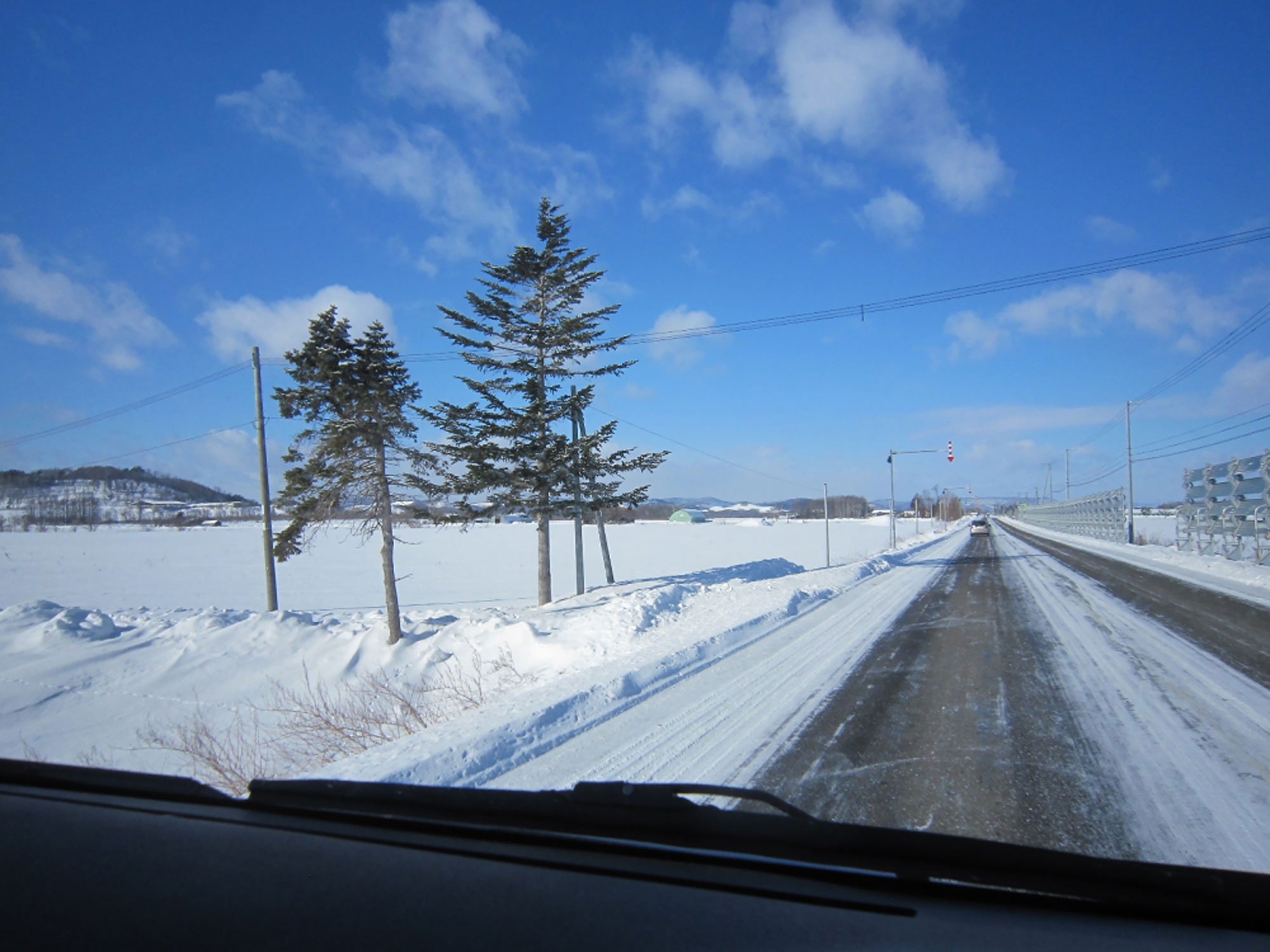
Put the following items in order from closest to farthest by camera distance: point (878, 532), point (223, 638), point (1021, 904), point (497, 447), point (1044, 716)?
point (1021, 904), point (1044, 716), point (223, 638), point (497, 447), point (878, 532)

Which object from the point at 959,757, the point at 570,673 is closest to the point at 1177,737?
the point at 959,757

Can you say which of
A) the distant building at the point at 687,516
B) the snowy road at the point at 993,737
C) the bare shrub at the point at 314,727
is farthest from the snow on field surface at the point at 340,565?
the distant building at the point at 687,516

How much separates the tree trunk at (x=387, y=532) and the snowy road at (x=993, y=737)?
11.7 meters

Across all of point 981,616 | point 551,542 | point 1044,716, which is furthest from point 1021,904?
point 551,542

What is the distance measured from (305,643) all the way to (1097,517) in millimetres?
53280

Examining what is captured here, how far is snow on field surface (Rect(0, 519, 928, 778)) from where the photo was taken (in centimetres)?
1050

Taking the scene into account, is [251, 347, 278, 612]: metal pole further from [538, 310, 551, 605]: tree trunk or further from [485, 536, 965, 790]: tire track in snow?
[485, 536, 965, 790]: tire track in snow

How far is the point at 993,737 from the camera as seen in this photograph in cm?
533

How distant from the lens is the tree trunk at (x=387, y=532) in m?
17.9

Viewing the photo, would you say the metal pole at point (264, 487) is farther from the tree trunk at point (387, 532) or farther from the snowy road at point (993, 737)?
the snowy road at point (993, 737)

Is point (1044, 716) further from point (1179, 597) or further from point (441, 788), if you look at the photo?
point (1179, 597)

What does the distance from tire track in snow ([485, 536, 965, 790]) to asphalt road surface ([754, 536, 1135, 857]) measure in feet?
0.88

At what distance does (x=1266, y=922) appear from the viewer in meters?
1.89

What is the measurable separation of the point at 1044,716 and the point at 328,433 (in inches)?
686
